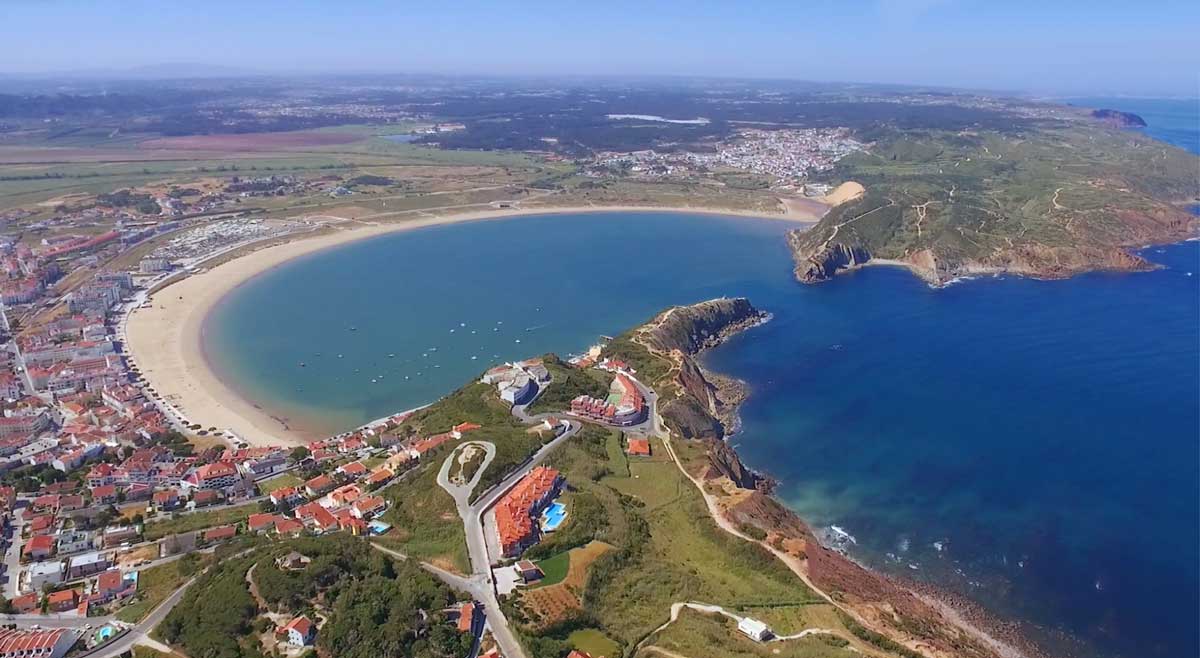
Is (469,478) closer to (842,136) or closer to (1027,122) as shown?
(842,136)

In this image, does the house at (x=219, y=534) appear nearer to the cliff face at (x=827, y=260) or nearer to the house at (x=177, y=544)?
the house at (x=177, y=544)

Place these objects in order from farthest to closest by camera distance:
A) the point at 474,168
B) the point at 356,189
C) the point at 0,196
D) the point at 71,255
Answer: the point at 474,168
the point at 356,189
the point at 0,196
the point at 71,255

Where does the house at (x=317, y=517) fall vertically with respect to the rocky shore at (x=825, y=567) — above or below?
above

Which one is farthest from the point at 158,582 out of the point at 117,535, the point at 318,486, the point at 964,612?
the point at 964,612

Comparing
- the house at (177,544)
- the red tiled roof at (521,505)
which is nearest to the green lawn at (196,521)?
the house at (177,544)

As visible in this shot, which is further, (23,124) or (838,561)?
(23,124)

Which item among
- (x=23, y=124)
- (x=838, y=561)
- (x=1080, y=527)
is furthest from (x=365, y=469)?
(x=23, y=124)
